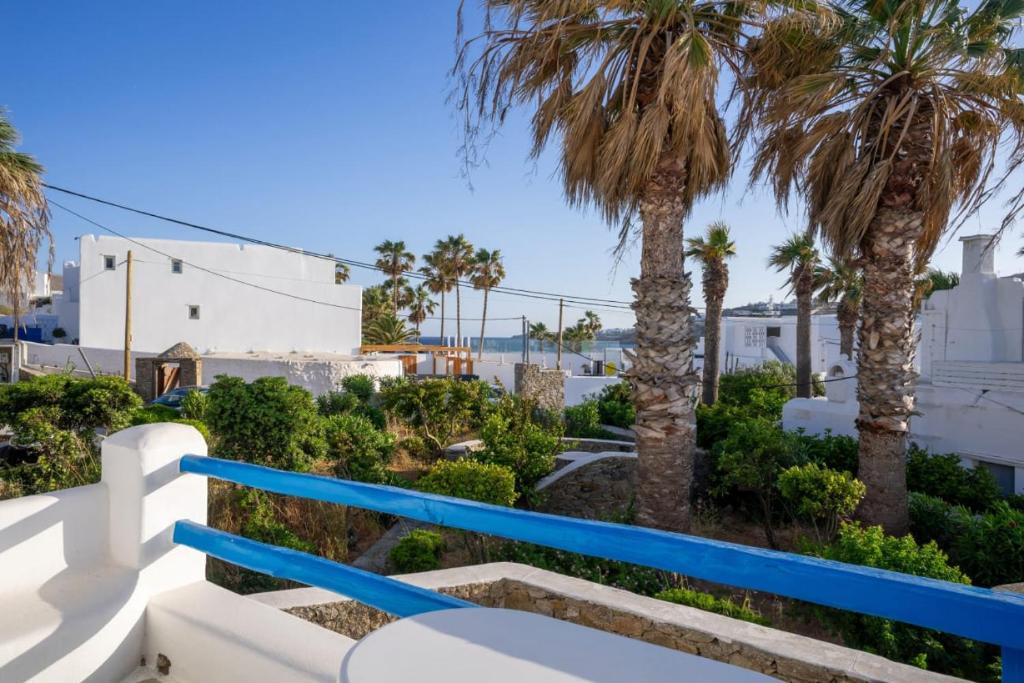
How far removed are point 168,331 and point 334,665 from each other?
3176 cm

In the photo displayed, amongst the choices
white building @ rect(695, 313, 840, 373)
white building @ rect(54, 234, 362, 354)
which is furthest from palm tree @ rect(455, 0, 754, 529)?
white building @ rect(695, 313, 840, 373)

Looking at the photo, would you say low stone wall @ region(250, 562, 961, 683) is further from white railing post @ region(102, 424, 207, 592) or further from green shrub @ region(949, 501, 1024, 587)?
green shrub @ region(949, 501, 1024, 587)

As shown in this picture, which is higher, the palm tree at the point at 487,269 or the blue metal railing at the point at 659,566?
the palm tree at the point at 487,269

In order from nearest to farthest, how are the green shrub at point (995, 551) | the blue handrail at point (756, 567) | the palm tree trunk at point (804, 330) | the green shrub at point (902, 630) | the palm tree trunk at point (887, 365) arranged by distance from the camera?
1. the blue handrail at point (756, 567)
2. the green shrub at point (902, 630)
3. the green shrub at point (995, 551)
4. the palm tree trunk at point (887, 365)
5. the palm tree trunk at point (804, 330)

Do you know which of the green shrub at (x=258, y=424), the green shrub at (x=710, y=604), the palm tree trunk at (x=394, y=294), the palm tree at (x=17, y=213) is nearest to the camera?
the green shrub at (x=710, y=604)

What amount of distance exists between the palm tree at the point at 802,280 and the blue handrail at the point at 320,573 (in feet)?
75.6

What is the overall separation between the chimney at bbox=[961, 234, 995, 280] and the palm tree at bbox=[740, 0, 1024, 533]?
6.10 metres

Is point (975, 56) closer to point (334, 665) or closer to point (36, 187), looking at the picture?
point (334, 665)

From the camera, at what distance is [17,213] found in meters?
12.0

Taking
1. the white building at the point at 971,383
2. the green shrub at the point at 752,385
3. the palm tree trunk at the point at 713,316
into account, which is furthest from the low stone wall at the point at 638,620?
the palm tree trunk at the point at 713,316

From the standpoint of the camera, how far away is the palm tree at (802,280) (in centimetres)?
2314

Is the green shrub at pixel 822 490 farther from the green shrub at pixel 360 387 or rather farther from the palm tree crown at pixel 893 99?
the green shrub at pixel 360 387

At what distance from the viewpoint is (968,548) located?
7.32 metres

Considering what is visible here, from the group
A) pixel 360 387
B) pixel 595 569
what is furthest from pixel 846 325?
pixel 595 569
